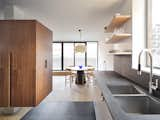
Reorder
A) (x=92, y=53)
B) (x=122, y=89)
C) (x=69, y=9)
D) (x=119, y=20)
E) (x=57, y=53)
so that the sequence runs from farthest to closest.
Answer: (x=57, y=53) → (x=92, y=53) → (x=69, y=9) → (x=119, y=20) → (x=122, y=89)

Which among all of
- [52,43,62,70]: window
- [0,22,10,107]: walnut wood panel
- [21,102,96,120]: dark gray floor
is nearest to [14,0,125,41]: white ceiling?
[0,22,10,107]: walnut wood panel

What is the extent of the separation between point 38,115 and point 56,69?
8574 mm

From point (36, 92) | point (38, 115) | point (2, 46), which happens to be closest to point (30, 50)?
point (2, 46)

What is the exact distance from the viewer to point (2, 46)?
3.75 metres

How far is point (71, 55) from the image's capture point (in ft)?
41.1

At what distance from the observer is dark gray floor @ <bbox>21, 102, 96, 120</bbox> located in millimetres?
4023

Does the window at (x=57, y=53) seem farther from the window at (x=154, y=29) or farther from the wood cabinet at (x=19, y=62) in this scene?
the window at (x=154, y=29)

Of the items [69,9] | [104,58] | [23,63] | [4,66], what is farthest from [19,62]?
[104,58]

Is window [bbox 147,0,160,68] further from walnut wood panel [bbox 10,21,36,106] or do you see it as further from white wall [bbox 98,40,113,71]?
white wall [bbox 98,40,113,71]

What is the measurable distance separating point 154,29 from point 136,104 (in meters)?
1.30

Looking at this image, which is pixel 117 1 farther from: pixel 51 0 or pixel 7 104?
pixel 7 104

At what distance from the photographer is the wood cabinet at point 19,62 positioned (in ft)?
12.1

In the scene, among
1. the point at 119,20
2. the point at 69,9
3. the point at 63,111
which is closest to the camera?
the point at 119,20

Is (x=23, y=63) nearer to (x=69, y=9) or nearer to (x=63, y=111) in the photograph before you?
(x=63, y=111)
